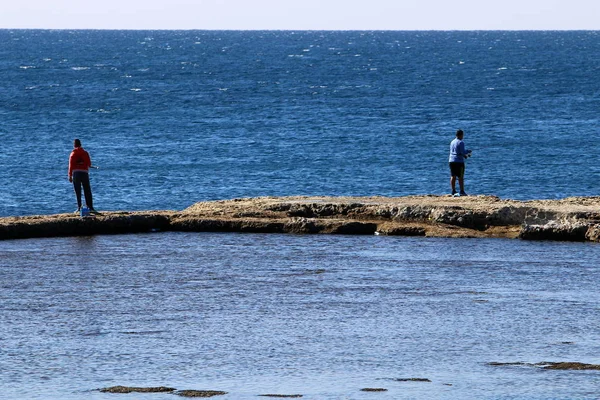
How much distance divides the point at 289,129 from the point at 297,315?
185 ft

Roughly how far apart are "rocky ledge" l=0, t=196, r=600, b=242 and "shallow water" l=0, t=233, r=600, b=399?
0.48 metres

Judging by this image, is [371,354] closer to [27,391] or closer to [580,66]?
[27,391]

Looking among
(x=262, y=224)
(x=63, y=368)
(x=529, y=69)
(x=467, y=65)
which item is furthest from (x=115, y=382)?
(x=467, y=65)

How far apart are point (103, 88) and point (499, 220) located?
3385 inches

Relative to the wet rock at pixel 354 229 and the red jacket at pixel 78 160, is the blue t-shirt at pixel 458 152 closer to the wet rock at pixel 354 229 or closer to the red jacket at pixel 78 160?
the wet rock at pixel 354 229

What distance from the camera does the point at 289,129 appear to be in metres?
73.1

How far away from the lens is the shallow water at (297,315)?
44.3 feet

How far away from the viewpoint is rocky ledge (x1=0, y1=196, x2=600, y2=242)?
928 inches

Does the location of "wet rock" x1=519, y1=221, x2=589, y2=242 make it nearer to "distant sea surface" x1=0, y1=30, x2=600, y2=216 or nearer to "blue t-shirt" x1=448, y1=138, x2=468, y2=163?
"blue t-shirt" x1=448, y1=138, x2=468, y2=163

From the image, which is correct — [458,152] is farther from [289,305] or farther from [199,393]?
[199,393]

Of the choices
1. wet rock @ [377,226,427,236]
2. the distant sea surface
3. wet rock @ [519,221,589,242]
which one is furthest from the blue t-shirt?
the distant sea surface

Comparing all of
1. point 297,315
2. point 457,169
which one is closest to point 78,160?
point 457,169

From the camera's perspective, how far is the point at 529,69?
130750 millimetres

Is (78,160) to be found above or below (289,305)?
above
